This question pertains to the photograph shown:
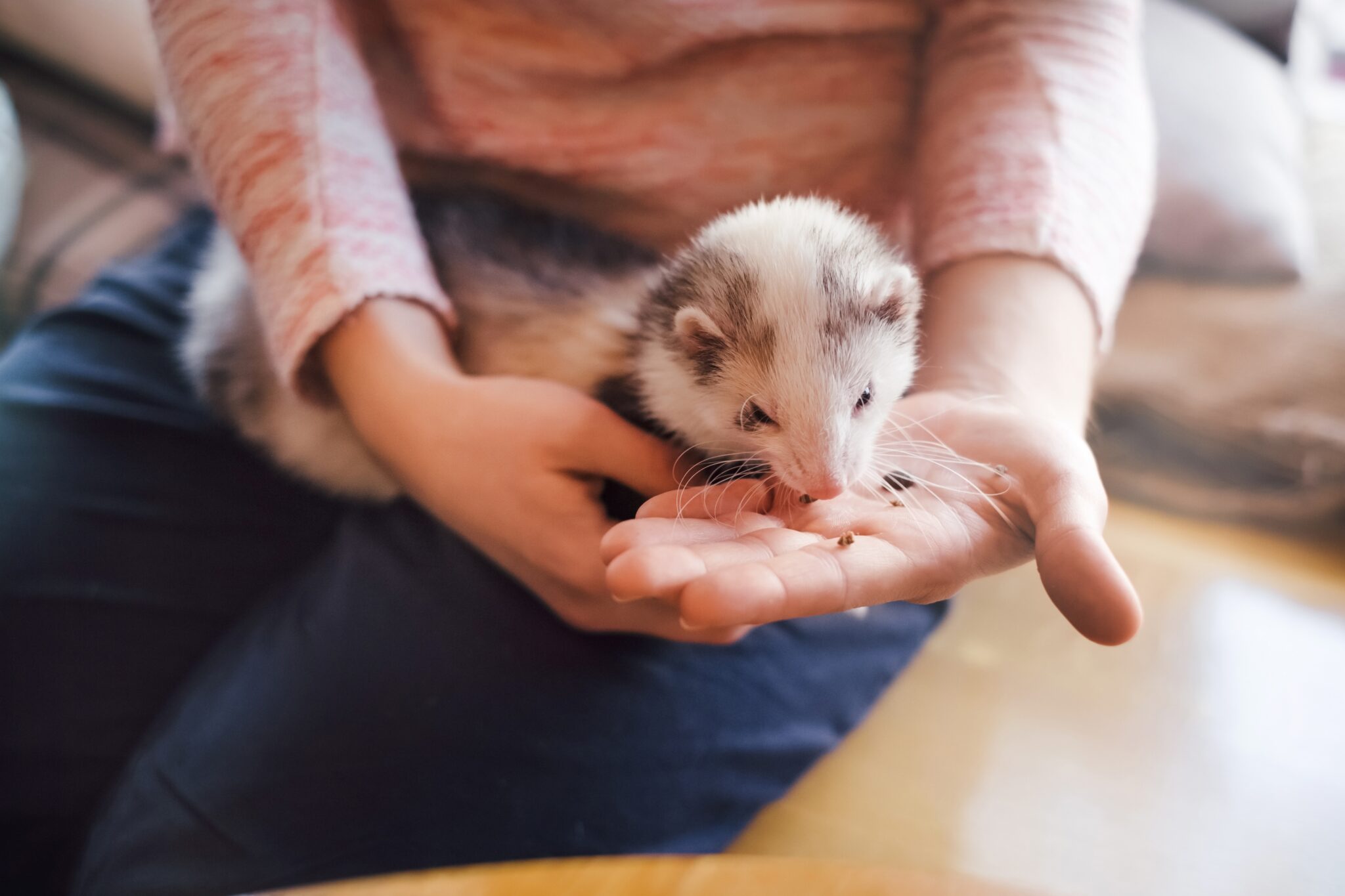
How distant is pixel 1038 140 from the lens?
616mm

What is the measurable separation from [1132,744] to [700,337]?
475 mm

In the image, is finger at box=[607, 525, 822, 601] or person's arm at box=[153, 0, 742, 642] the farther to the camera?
person's arm at box=[153, 0, 742, 642]

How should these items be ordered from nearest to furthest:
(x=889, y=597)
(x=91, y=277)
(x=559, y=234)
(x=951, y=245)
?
(x=889, y=597), (x=951, y=245), (x=559, y=234), (x=91, y=277)

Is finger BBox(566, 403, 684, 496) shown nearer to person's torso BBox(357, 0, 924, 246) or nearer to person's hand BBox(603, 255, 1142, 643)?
person's hand BBox(603, 255, 1142, 643)

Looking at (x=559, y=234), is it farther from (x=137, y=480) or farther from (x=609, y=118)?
(x=137, y=480)

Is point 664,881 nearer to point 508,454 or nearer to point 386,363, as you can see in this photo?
point 508,454

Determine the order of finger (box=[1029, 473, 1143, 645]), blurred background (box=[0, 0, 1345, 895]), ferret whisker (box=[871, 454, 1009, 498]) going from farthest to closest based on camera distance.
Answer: blurred background (box=[0, 0, 1345, 895]), ferret whisker (box=[871, 454, 1009, 498]), finger (box=[1029, 473, 1143, 645])

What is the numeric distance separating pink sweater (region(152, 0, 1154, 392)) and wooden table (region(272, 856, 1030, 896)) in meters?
0.38

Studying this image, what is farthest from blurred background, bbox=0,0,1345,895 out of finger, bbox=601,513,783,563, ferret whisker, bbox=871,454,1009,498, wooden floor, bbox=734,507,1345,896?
finger, bbox=601,513,783,563

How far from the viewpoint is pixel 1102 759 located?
65 centimetres

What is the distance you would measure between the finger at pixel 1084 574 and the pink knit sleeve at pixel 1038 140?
25 cm

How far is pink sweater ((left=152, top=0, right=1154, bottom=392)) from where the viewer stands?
0.61 m

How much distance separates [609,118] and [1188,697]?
0.66m

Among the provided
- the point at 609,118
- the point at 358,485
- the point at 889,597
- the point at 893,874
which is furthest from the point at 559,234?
the point at 893,874
